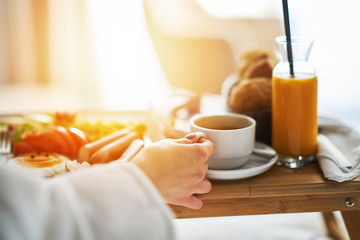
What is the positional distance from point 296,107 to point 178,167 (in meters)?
0.36

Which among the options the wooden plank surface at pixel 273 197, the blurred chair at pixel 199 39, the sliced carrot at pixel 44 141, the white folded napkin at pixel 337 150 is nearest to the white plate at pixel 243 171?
the wooden plank surface at pixel 273 197

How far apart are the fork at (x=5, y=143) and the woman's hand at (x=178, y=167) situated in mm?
446

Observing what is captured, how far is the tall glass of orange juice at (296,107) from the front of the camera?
1084mm

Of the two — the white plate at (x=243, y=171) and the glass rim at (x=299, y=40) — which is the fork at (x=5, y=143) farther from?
the glass rim at (x=299, y=40)

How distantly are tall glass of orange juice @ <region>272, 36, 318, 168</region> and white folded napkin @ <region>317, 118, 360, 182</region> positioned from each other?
4 cm

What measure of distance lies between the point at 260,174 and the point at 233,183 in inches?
3.2

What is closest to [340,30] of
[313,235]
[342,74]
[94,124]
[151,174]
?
[342,74]

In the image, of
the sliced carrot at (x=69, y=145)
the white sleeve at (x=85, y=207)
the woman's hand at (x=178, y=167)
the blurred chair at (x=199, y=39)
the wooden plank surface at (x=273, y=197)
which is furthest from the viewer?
the blurred chair at (x=199, y=39)

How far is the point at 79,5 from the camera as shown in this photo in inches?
116

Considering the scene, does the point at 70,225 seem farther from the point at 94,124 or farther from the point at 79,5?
the point at 79,5

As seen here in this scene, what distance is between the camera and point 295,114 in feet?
3.62

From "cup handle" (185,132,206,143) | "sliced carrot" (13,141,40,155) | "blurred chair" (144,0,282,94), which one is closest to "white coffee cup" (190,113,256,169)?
"cup handle" (185,132,206,143)

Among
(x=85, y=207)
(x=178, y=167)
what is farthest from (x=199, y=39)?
(x=85, y=207)

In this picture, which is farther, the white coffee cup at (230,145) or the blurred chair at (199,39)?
the blurred chair at (199,39)
